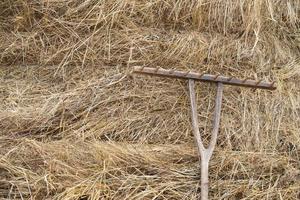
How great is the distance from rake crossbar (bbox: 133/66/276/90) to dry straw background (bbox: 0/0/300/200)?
0.10 m

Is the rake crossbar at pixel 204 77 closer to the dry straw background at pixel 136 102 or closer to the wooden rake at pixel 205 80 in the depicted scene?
the wooden rake at pixel 205 80

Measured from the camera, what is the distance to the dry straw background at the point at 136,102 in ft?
7.67

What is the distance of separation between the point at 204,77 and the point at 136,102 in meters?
0.35

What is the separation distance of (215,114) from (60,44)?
87 cm

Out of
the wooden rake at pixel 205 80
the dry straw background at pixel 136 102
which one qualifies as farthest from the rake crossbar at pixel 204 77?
the dry straw background at pixel 136 102

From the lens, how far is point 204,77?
2.55 m

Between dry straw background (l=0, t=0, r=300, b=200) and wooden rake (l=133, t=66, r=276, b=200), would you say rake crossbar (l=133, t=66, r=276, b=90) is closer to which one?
wooden rake (l=133, t=66, r=276, b=200)

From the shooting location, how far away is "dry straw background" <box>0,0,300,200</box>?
2.34 metres

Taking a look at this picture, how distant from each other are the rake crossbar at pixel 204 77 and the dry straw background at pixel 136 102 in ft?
0.34

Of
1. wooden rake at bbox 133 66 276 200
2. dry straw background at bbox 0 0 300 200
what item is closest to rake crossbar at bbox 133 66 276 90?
wooden rake at bbox 133 66 276 200

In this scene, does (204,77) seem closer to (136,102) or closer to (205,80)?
(205,80)

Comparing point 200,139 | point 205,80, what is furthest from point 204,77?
point 200,139

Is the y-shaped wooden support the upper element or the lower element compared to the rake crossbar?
lower

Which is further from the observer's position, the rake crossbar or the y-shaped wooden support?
the rake crossbar
